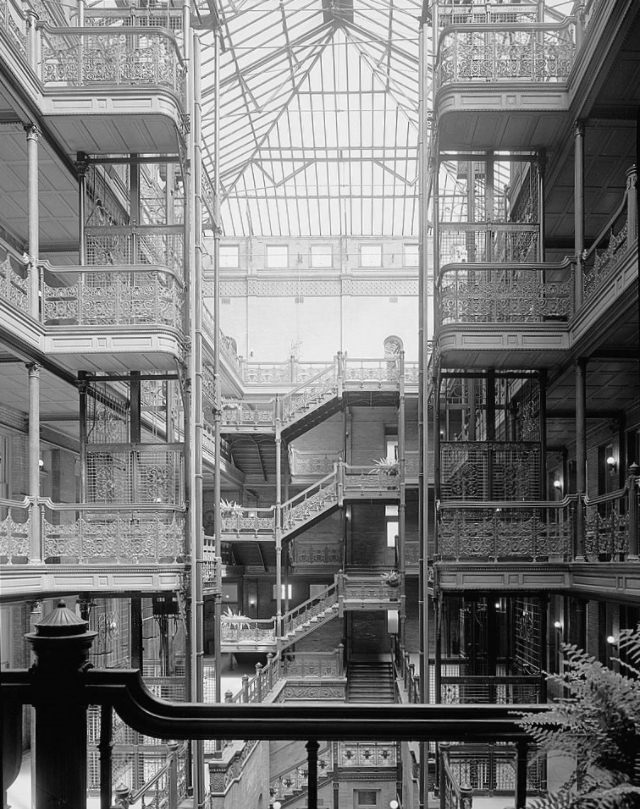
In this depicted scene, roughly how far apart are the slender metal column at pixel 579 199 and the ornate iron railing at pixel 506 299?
1.14 ft

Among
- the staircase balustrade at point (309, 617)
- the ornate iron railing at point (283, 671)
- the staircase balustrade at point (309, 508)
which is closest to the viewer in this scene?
the ornate iron railing at point (283, 671)

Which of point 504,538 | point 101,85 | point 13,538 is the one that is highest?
point 101,85

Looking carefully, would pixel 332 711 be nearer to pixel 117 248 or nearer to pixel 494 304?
pixel 494 304

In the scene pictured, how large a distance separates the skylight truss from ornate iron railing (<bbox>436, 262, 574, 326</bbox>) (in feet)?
52.7

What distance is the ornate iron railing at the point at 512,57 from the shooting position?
14.9 meters

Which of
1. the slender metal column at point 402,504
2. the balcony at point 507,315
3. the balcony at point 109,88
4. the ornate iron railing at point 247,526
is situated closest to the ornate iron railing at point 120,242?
the balcony at point 109,88

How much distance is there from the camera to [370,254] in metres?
40.8

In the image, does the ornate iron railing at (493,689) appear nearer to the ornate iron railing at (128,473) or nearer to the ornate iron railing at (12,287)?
the ornate iron railing at (128,473)

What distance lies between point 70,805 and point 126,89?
1293 cm

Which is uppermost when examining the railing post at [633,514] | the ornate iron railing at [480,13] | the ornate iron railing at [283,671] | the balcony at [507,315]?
the ornate iron railing at [480,13]

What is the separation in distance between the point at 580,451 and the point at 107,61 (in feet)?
33.8

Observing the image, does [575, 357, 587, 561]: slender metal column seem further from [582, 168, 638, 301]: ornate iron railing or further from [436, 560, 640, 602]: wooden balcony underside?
[582, 168, 638, 301]: ornate iron railing

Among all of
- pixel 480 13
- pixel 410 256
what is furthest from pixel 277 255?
pixel 480 13

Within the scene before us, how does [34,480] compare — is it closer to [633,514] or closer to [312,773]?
[633,514]
